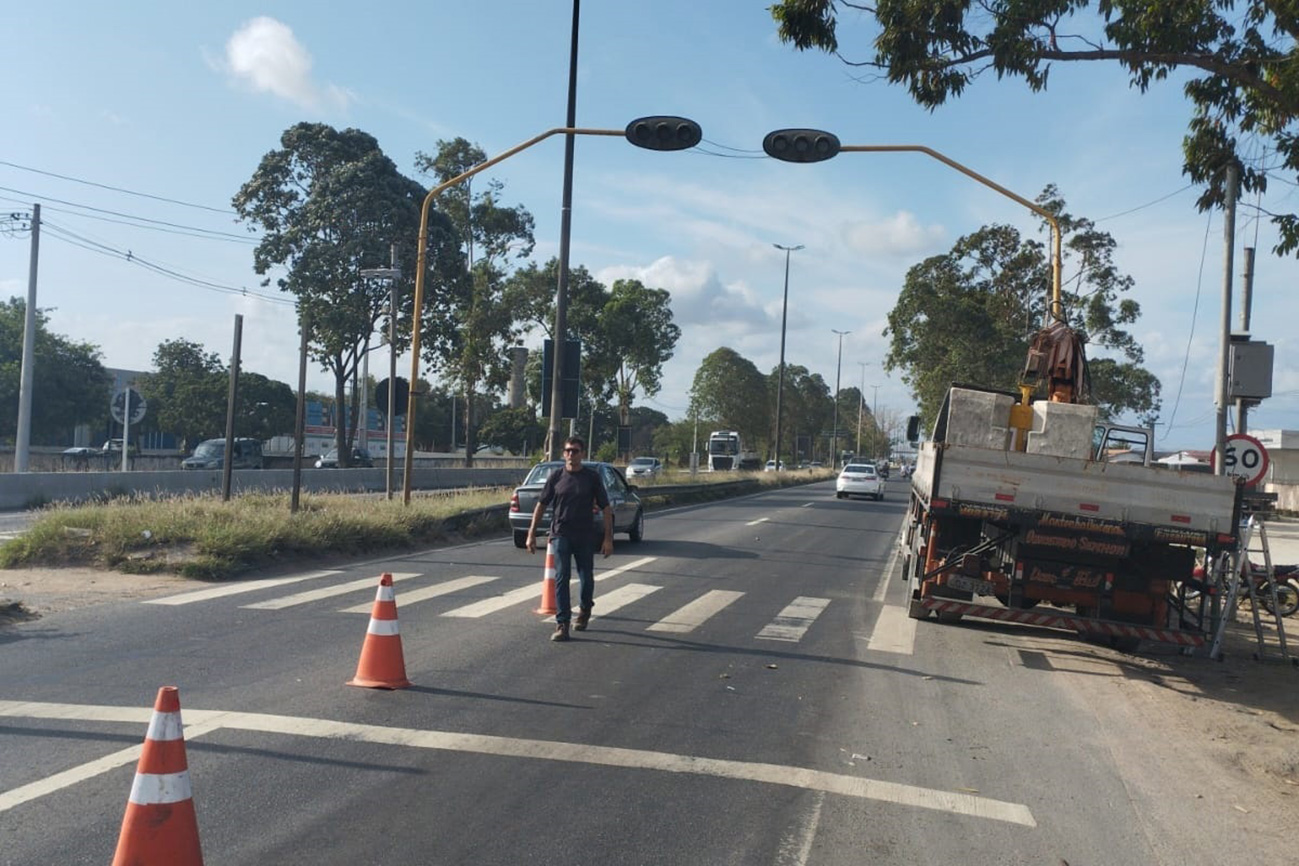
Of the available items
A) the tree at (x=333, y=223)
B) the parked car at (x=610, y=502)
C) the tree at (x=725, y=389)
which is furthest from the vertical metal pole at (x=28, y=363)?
the tree at (x=725, y=389)

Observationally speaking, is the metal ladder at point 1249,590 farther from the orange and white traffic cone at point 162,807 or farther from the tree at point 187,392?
the tree at point 187,392

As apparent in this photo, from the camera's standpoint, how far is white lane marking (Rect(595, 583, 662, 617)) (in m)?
12.2

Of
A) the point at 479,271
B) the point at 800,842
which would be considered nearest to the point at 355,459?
the point at 479,271

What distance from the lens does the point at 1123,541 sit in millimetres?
10008

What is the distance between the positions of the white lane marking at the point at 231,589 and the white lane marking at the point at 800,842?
27.3ft

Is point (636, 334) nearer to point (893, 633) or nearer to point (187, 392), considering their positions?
point (187, 392)

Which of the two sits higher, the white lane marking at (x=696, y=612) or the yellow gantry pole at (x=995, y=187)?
the yellow gantry pole at (x=995, y=187)

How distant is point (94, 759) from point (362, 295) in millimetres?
36444

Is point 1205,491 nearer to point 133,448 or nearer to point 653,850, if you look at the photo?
point 653,850

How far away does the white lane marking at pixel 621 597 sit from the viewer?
12.2 metres

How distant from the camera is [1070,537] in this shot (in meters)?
10.2

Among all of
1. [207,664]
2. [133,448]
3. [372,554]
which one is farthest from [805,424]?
[207,664]

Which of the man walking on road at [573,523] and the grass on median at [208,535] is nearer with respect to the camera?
the man walking on road at [573,523]

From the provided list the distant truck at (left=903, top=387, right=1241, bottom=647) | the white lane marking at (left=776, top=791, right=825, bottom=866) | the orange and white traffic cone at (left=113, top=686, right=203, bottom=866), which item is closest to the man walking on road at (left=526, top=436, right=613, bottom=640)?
the distant truck at (left=903, top=387, right=1241, bottom=647)
